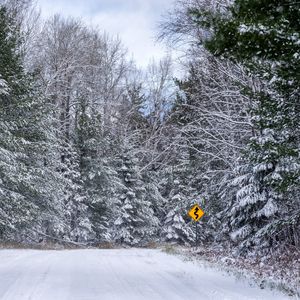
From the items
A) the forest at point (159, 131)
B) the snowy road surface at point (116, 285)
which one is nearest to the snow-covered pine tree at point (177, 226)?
the forest at point (159, 131)

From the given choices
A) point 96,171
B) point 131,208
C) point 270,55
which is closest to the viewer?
point 270,55

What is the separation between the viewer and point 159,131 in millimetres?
22891

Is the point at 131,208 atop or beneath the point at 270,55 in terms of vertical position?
beneath

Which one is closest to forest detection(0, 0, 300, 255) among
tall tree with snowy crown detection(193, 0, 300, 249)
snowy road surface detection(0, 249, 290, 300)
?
tall tree with snowy crown detection(193, 0, 300, 249)

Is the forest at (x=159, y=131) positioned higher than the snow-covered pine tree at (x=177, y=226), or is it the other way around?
the forest at (x=159, y=131)

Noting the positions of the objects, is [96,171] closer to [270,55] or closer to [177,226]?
[177,226]

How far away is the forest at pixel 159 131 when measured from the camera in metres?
8.81

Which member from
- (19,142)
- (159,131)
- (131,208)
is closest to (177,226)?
(131,208)

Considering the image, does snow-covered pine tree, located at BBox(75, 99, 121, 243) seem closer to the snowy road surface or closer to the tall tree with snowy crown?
the tall tree with snowy crown

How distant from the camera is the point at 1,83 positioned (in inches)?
696

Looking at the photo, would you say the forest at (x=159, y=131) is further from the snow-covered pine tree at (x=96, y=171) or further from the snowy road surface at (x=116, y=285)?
the snowy road surface at (x=116, y=285)

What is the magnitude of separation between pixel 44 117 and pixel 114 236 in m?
15.1

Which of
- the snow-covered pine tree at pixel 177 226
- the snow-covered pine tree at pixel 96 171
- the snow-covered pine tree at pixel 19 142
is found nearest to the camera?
the snow-covered pine tree at pixel 19 142

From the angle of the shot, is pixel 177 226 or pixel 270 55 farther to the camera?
pixel 177 226
